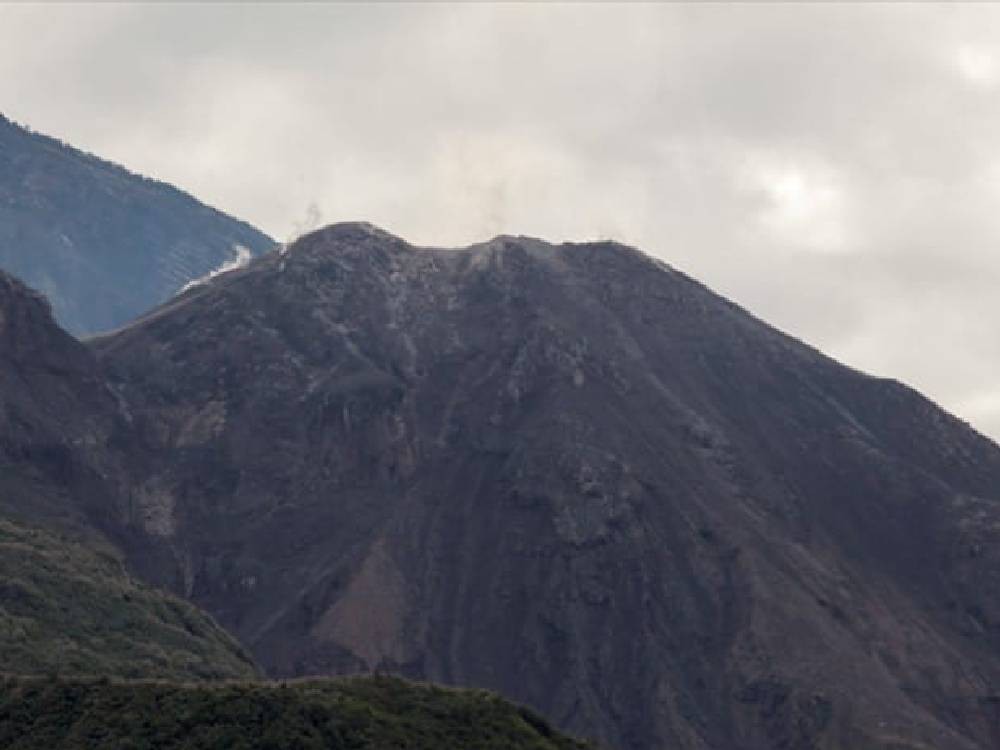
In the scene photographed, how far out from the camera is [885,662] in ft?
623

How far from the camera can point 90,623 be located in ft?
453

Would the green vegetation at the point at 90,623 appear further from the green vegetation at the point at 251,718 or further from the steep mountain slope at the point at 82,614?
the green vegetation at the point at 251,718

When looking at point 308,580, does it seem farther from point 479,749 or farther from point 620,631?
point 479,749

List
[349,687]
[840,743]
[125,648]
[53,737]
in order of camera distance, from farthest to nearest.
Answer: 1. [840,743]
2. [125,648]
3. [349,687]
4. [53,737]

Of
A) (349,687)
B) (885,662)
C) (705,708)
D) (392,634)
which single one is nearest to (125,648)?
(349,687)

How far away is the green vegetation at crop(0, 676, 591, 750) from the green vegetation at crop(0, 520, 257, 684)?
934 inches

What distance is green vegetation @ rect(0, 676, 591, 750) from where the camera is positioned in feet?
294

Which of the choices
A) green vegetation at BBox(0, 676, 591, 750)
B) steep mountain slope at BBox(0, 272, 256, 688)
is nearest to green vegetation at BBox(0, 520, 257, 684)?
steep mountain slope at BBox(0, 272, 256, 688)

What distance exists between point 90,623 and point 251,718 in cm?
5102

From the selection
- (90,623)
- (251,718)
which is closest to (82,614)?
(90,623)

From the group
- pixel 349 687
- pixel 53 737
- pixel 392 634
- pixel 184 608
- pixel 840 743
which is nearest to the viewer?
pixel 53 737

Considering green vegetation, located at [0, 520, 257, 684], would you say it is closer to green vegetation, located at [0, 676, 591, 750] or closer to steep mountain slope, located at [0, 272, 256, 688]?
steep mountain slope, located at [0, 272, 256, 688]

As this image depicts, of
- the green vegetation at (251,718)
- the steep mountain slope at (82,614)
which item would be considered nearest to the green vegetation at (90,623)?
the steep mountain slope at (82,614)

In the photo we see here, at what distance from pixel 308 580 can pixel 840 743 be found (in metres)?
59.4
